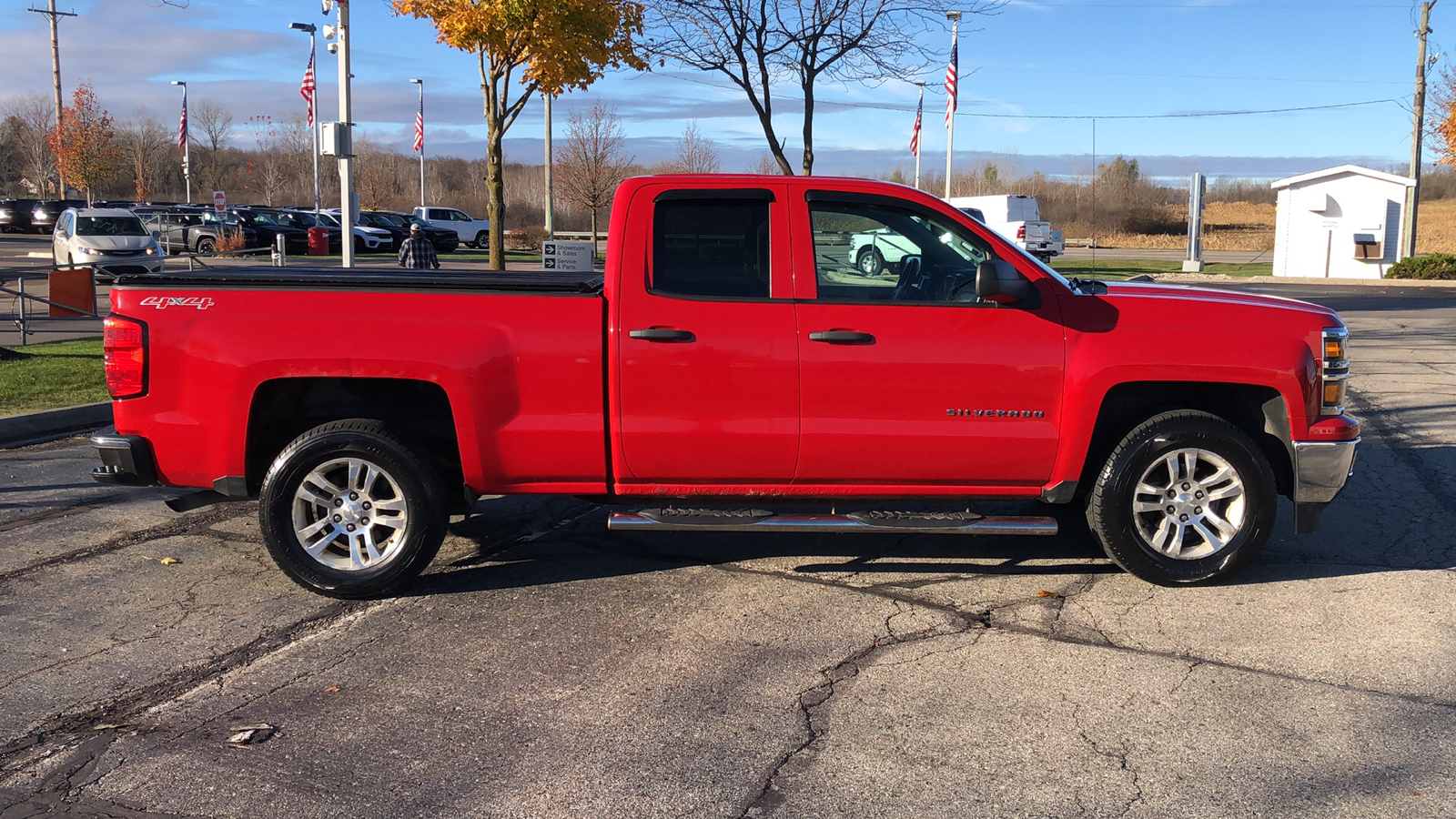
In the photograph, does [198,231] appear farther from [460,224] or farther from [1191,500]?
[1191,500]

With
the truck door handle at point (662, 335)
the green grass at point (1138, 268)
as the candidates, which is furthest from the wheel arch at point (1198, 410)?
the green grass at point (1138, 268)

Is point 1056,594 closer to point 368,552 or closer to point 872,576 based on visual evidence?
point 872,576

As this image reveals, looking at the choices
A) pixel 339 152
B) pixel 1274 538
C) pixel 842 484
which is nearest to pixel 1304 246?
pixel 339 152

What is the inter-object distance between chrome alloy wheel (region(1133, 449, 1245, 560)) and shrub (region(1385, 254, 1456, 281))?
2995 centimetres

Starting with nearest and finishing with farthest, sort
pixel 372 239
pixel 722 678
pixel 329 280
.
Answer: pixel 722 678, pixel 329 280, pixel 372 239

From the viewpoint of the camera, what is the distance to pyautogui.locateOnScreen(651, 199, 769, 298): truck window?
5.52 m

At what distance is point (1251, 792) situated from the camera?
3648mm

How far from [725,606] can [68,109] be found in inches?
2412

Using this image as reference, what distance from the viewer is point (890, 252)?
568 centimetres

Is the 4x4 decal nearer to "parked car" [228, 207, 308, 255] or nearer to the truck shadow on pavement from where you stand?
the truck shadow on pavement

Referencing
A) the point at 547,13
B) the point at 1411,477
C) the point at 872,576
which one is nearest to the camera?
the point at 872,576

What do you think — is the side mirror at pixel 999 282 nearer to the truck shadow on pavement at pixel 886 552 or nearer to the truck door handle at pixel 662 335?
the truck door handle at pixel 662 335

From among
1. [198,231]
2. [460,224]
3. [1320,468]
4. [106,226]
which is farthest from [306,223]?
[1320,468]

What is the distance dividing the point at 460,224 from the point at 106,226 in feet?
69.1
